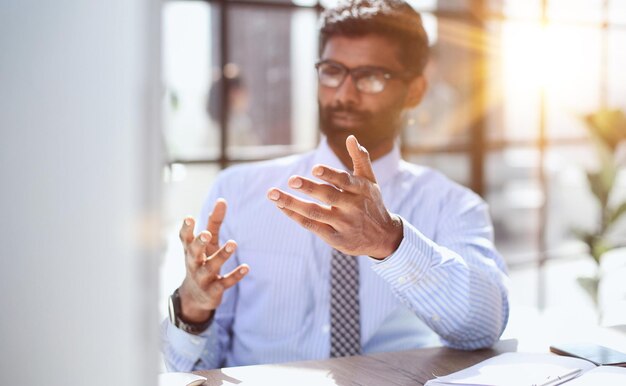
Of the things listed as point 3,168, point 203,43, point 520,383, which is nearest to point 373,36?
point 520,383

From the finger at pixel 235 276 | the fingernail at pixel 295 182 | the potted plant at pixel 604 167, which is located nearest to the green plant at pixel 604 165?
the potted plant at pixel 604 167

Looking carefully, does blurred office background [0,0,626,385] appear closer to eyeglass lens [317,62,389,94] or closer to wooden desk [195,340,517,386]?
wooden desk [195,340,517,386]

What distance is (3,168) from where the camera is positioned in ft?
2.34

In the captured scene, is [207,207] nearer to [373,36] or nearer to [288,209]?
[373,36]

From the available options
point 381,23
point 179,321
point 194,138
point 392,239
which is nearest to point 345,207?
point 392,239

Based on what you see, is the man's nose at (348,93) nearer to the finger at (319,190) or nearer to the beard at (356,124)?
A: the beard at (356,124)

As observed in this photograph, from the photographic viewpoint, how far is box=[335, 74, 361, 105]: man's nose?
69.4 inches

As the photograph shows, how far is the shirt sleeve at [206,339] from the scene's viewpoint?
1550 mm

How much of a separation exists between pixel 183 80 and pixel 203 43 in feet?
0.90

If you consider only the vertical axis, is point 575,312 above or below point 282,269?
below

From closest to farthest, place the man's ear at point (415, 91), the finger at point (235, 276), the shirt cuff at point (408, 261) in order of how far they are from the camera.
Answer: the shirt cuff at point (408, 261) < the finger at point (235, 276) < the man's ear at point (415, 91)

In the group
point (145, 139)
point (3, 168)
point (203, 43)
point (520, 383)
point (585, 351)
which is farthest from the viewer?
point (203, 43)

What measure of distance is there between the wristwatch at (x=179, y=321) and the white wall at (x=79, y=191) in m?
Result: 0.80

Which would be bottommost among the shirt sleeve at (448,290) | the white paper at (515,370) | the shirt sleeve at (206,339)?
the shirt sleeve at (206,339)
